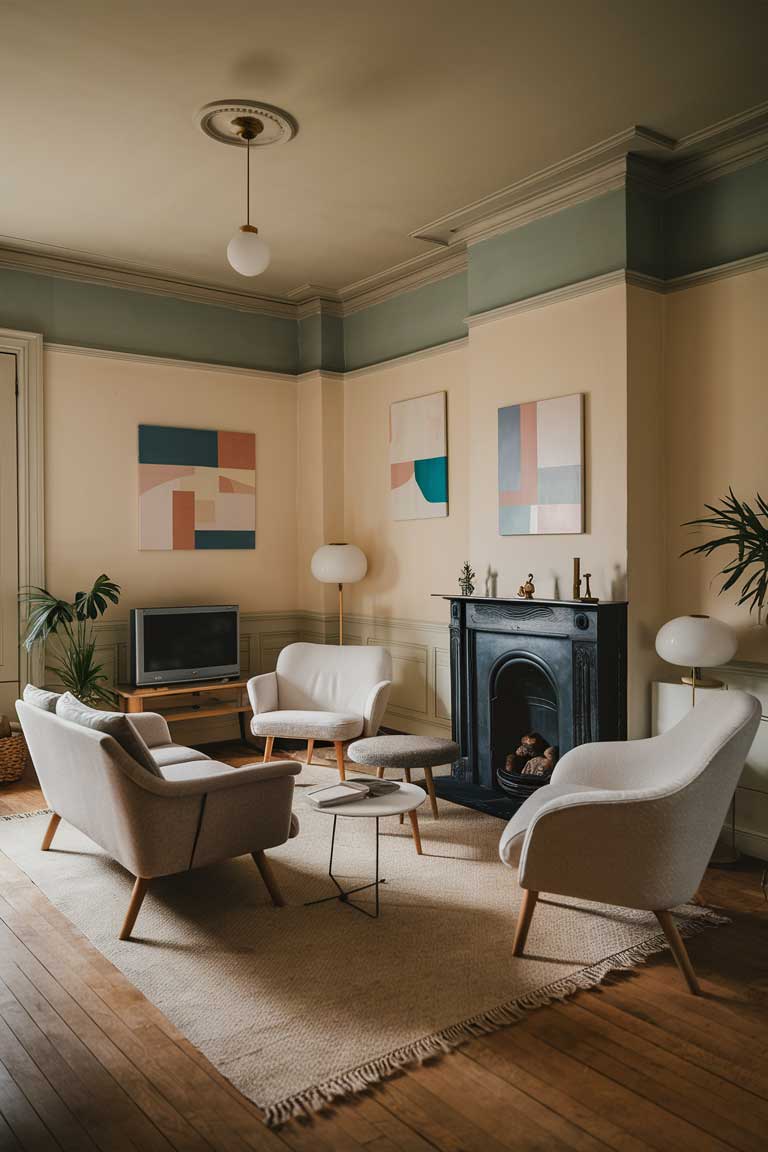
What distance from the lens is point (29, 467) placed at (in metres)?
5.35

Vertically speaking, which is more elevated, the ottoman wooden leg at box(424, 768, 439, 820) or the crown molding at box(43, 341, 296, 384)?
the crown molding at box(43, 341, 296, 384)

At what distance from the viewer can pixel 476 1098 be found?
213 cm

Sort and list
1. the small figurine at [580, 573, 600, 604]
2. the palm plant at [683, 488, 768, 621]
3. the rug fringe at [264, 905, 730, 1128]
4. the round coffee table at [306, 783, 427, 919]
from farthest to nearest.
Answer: the small figurine at [580, 573, 600, 604] → the palm plant at [683, 488, 768, 621] → the round coffee table at [306, 783, 427, 919] → the rug fringe at [264, 905, 730, 1128]

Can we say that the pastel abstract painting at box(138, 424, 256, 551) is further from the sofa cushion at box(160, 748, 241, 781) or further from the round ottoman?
the round ottoman

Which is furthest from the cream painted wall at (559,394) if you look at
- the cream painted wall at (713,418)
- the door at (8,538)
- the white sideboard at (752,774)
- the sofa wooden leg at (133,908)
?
the door at (8,538)

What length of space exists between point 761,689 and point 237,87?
3.20 meters

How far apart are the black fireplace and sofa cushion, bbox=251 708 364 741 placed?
568mm

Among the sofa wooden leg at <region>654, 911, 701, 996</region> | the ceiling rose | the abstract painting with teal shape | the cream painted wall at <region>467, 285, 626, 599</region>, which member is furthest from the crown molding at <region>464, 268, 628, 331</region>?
the sofa wooden leg at <region>654, 911, 701, 996</region>

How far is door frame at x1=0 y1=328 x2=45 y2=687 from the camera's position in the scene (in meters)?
5.32

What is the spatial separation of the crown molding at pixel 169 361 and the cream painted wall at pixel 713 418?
305 cm

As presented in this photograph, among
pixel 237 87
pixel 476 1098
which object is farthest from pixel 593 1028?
pixel 237 87

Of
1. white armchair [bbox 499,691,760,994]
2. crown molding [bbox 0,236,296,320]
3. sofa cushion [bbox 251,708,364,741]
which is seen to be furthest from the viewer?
crown molding [bbox 0,236,296,320]

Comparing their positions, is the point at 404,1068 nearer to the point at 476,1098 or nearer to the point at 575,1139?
the point at 476,1098

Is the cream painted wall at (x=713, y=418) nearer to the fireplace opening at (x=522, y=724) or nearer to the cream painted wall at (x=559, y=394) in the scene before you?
the cream painted wall at (x=559, y=394)
